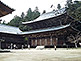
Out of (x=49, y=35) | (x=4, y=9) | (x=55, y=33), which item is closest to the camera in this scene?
(x=4, y=9)

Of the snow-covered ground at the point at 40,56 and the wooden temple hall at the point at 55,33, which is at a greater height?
the wooden temple hall at the point at 55,33

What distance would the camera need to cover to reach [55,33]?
27.5m

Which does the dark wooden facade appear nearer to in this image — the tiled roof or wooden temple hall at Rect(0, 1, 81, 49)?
wooden temple hall at Rect(0, 1, 81, 49)

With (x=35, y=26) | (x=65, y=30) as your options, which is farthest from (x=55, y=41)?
(x=35, y=26)

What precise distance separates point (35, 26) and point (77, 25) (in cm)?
1250

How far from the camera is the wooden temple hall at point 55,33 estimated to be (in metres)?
26.3

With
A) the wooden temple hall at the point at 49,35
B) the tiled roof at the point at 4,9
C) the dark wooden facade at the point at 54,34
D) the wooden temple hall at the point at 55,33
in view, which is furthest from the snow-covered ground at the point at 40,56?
the dark wooden facade at the point at 54,34

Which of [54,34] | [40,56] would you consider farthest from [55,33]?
[40,56]

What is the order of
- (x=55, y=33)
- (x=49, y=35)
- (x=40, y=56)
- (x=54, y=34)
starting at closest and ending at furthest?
(x=40, y=56) < (x=55, y=33) < (x=54, y=34) < (x=49, y=35)

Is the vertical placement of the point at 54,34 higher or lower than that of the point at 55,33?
lower

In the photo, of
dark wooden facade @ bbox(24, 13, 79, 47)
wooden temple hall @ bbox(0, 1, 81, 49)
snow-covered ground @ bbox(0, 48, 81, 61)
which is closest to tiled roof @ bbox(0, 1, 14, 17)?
snow-covered ground @ bbox(0, 48, 81, 61)

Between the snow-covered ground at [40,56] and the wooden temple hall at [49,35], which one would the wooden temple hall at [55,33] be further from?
the snow-covered ground at [40,56]

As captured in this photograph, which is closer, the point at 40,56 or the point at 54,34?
the point at 40,56

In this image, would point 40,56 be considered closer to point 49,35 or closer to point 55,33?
point 55,33
